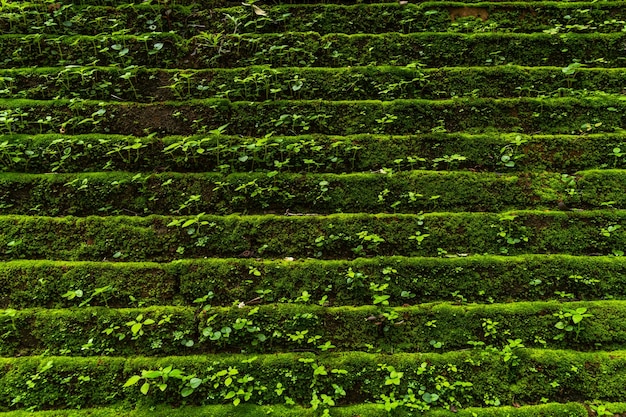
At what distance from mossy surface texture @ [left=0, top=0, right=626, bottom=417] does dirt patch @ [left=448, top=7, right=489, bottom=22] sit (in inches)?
0.9

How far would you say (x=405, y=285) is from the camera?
3232 millimetres

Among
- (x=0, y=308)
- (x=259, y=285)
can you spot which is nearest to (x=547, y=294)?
(x=259, y=285)

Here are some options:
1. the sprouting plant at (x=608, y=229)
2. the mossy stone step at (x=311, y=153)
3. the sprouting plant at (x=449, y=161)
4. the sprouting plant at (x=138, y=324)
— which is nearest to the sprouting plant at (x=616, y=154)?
the mossy stone step at (x=311, y=153)

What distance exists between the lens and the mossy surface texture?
276 centimetres

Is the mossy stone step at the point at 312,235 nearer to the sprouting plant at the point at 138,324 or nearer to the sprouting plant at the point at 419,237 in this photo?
the sprouting plant at the point at 419,237

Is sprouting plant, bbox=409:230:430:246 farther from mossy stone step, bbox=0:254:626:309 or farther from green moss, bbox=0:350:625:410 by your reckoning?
green moss, bbox=0:350:625:410

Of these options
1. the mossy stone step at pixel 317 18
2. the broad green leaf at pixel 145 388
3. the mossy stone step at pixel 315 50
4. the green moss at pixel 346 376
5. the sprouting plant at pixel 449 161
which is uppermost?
the mossy stone step at pixel 317 18

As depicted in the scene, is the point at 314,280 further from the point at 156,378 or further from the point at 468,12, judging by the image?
the point at 468,12

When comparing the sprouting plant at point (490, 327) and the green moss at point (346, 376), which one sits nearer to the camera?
the green moss at point (346, 376)

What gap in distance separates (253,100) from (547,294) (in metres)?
3.23

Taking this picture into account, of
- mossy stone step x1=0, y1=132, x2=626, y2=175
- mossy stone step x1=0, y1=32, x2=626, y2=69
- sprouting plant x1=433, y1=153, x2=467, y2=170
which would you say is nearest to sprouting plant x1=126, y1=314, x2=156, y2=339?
mossy stone step x1=0, y1=132, x2=626, y2=175

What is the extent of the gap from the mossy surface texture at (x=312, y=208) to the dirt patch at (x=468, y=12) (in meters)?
0.02

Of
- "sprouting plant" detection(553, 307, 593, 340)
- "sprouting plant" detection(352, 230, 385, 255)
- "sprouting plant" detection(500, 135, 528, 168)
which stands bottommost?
"sprouting plant" detection(553, 307, 593, 340)

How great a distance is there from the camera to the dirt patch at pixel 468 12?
5188 mm
